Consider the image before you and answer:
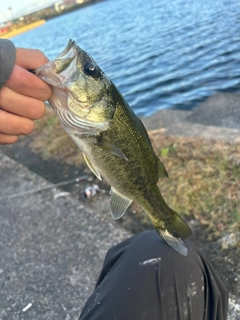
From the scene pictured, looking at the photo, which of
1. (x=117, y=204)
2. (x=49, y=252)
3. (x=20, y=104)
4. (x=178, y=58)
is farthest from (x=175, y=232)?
(x=178, y=58)

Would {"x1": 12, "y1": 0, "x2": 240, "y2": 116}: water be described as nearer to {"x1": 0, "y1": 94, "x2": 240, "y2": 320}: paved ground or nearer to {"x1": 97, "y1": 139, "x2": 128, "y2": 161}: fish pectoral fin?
{"x1": 0, "y1": 94, "x2": 240, "y2": 320}: paved ground

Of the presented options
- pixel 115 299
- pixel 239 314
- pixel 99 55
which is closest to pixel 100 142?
pixel 115 299

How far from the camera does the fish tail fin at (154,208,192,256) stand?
2.08 meters

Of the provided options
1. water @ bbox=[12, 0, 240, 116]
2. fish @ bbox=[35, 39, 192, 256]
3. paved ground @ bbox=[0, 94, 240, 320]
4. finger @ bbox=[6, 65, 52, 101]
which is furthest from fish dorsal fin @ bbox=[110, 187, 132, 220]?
water @ bbox=[12, 0, 240, 116]

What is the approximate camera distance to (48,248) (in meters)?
3.29

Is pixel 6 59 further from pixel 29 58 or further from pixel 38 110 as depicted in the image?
pixel 38 110

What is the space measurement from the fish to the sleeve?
0.15m

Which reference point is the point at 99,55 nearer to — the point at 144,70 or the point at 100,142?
the point at 144,70

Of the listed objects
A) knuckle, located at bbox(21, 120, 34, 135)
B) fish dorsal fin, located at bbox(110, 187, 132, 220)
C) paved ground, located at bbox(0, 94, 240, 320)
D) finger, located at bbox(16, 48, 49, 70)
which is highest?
finger, located at bbox(16, 48, 49, 70)

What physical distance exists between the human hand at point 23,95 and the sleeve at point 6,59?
0.02 m

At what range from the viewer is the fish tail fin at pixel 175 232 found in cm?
208

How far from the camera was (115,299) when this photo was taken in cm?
185

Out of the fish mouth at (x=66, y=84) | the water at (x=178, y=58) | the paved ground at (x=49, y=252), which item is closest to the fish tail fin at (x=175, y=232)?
the fish mouth at (x=66, y=84)

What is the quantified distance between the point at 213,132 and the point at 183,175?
1248mm
